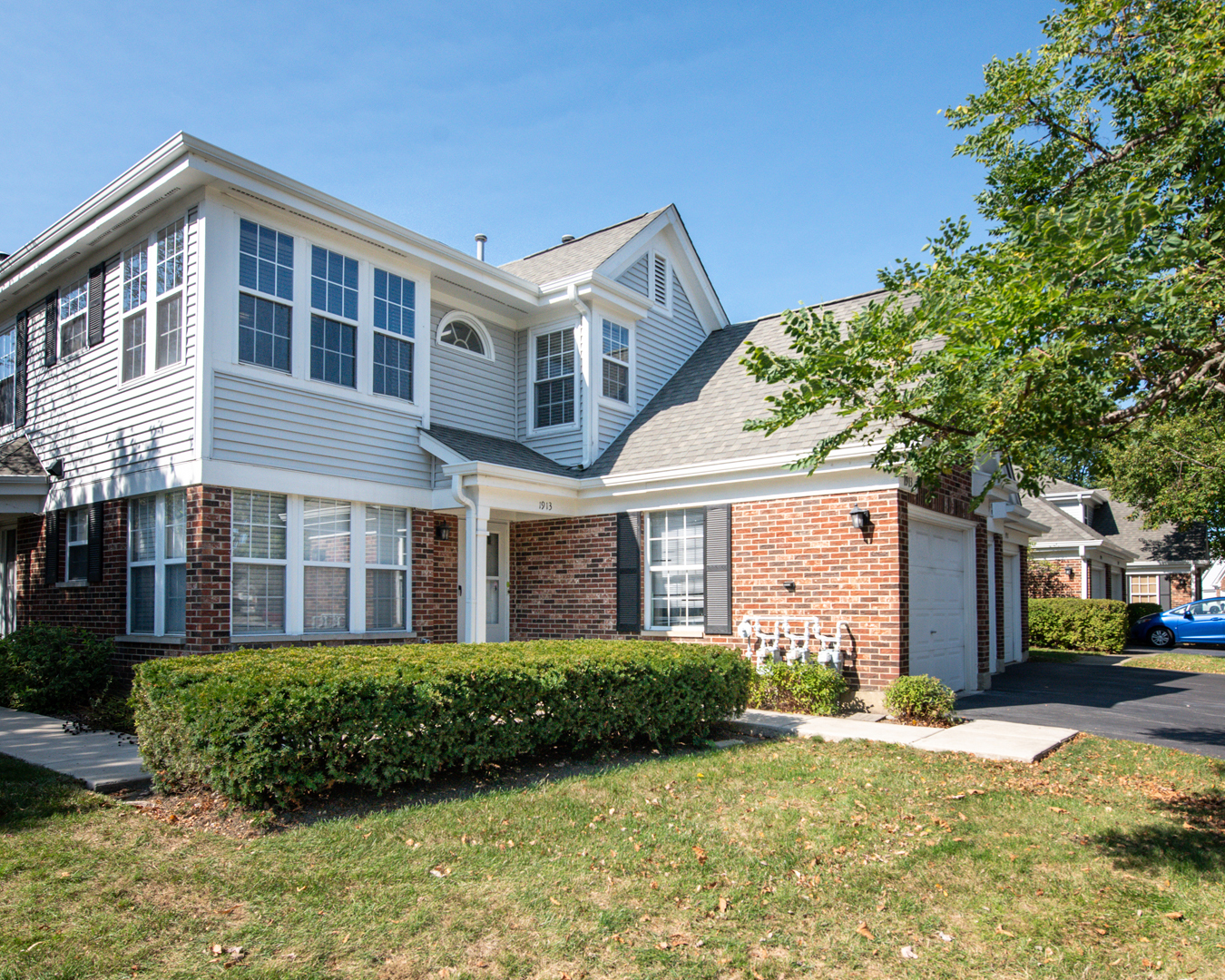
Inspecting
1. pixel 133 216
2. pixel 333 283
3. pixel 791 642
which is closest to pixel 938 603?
pixel 791 642

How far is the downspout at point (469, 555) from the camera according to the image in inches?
433

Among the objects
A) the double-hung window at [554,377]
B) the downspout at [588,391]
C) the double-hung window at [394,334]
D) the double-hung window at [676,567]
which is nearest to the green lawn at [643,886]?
the double-hung window at [676,567]

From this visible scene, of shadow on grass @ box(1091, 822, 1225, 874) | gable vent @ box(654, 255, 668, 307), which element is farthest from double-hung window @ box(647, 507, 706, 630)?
shadow on grass @ box(1091, 822, 1225, 874)

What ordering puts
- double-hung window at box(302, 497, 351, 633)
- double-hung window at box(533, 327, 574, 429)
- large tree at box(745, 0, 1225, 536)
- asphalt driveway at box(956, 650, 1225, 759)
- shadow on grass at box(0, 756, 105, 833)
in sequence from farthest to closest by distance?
1. double-hung window at box(533, 327, 574, 429)
2. double-hung window at box(302, 497, 351, 633)
3. asphalt driveway at box(956, 650, 1225, 759)
4. shadow on grass at box(0, 756, 105, 833)
5. large tree at box(745, 0, 1225, 536)

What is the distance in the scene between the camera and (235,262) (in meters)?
9.69

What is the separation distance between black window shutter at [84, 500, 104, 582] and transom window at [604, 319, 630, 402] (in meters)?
7.34

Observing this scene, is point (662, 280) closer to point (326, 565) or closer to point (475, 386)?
point (475, 386)

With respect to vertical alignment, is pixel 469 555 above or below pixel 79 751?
above

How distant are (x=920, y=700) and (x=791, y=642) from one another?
176cm

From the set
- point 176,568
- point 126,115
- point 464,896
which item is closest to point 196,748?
point 464,896

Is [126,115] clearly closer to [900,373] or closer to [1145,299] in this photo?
[900,373]

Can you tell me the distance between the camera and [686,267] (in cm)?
1597

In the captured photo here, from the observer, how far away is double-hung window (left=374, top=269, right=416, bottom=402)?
11.3 metres

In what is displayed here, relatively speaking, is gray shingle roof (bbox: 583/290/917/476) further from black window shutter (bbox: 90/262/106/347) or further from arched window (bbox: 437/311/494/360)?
black window shutter (bbox: 90/262/106/347)
